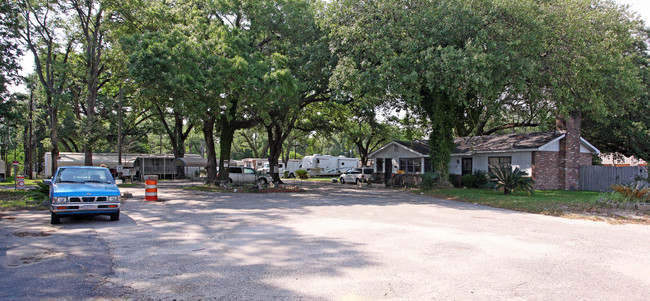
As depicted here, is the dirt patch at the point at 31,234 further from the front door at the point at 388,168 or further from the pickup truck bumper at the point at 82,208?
the front door at the point at 388,168

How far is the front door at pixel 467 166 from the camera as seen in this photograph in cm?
2866

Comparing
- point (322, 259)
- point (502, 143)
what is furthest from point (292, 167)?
point (322, 259)

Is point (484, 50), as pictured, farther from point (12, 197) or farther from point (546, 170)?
point (12, 197)

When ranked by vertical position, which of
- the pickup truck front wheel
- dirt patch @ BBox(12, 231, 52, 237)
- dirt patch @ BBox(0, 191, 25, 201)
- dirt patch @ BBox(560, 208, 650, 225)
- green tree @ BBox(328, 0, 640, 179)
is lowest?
dirt patch @ BBox(560, 208, 650, 225)

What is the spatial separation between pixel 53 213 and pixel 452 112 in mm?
20586

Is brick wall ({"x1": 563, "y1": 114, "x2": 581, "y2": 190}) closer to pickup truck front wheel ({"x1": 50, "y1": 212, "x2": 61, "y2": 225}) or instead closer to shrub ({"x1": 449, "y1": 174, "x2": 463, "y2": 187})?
shrub ({"x1": 449, "y1": 174, "x2": 463, "y2": 187})

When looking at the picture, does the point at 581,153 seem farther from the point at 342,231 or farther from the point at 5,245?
the point at 5,245

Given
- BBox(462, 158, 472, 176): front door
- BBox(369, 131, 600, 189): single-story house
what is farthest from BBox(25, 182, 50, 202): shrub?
BBox(462, 158, 472, 176): front door

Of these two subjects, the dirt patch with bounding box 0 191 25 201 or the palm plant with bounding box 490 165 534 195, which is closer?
the dirt patch with bounding box 0 191 25 201

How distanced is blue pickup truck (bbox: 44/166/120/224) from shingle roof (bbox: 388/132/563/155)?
22.6 m

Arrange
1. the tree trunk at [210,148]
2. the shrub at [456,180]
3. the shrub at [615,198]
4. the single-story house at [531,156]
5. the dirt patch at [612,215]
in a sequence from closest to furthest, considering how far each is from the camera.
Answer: the dirt patch at [612,215], the shrub at [615,198], the single-story house at [531,156], the tree trunk at [210,148], the shrub at [456,180]

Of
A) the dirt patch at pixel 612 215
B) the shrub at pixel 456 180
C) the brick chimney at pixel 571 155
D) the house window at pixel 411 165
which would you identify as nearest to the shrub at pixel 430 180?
the shrub at pixel 456 180

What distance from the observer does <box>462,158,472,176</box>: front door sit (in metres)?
28.7

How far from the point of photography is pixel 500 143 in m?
27.4
